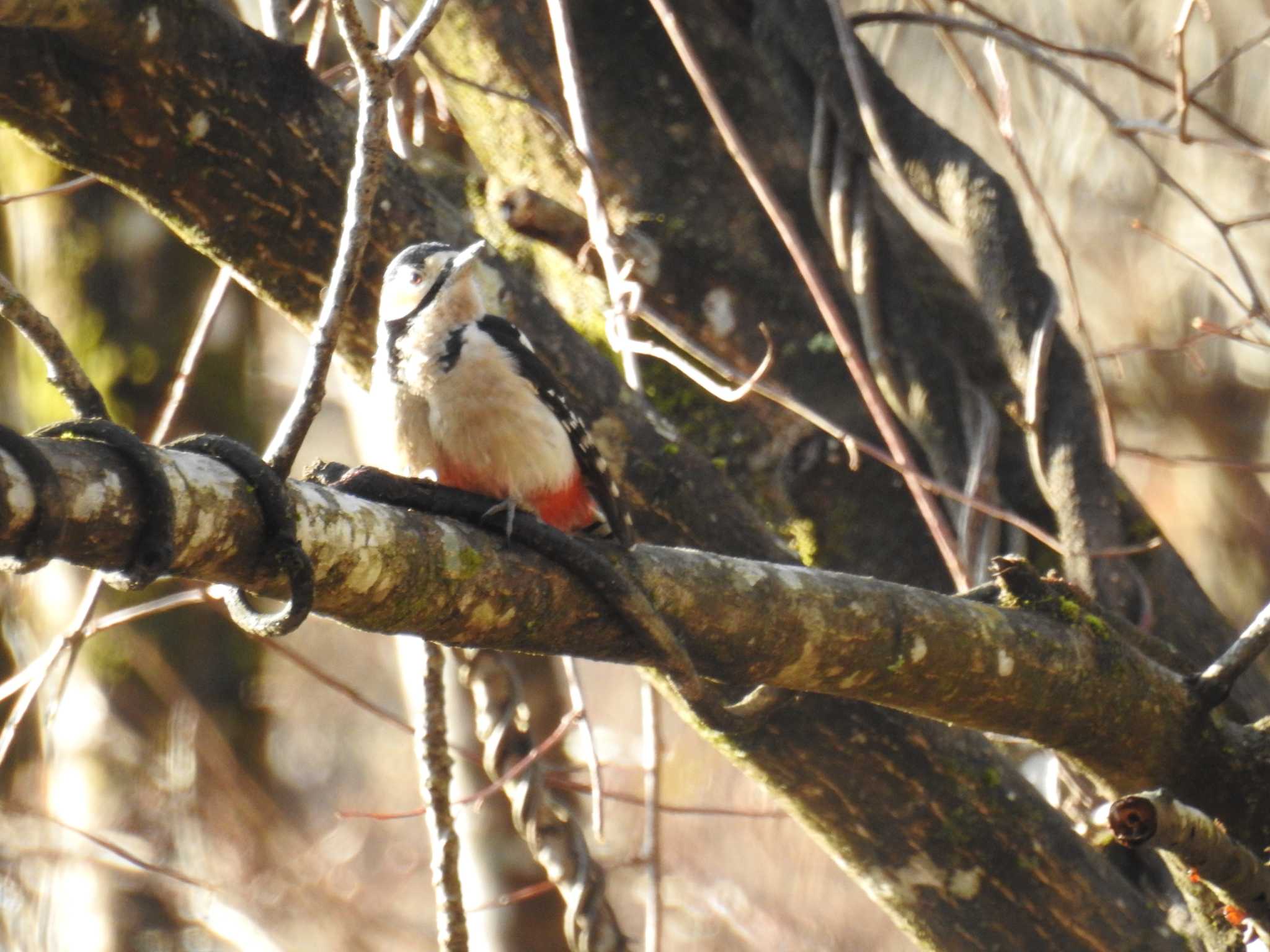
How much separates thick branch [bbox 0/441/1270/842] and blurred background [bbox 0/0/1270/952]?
0.90 meters

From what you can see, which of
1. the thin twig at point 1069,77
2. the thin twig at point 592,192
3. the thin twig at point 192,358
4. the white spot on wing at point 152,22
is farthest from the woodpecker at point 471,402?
the thin twig at point 1069,77

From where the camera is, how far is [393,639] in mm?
7426

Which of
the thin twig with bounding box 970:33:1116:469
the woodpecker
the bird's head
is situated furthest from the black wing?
the thin twig with bounding box 970:33:1116:469

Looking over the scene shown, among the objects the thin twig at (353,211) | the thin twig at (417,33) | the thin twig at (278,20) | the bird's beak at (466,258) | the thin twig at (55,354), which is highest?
the thin twig at (278,20)

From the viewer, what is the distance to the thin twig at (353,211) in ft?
6.34

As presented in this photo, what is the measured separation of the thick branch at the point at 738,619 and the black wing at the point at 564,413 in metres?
0.57

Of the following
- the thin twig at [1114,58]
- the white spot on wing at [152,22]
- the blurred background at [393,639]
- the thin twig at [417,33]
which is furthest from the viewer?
the blurred background at [393,639]

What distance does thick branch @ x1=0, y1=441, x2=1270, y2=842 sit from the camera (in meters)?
1.55

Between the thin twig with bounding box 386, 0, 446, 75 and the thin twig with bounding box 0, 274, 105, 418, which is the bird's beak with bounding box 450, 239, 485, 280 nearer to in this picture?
the thin twig with bounding box 386, 0, 446, 75

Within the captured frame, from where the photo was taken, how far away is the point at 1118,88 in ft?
25.0

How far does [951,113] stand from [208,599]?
5701 millimetres

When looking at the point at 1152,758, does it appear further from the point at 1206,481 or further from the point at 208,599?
the point at 1206,481

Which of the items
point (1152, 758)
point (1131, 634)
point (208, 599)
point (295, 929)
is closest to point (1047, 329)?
point (1131, 634)

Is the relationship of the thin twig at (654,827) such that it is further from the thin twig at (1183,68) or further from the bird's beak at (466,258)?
the thin twig at (1183,68)
